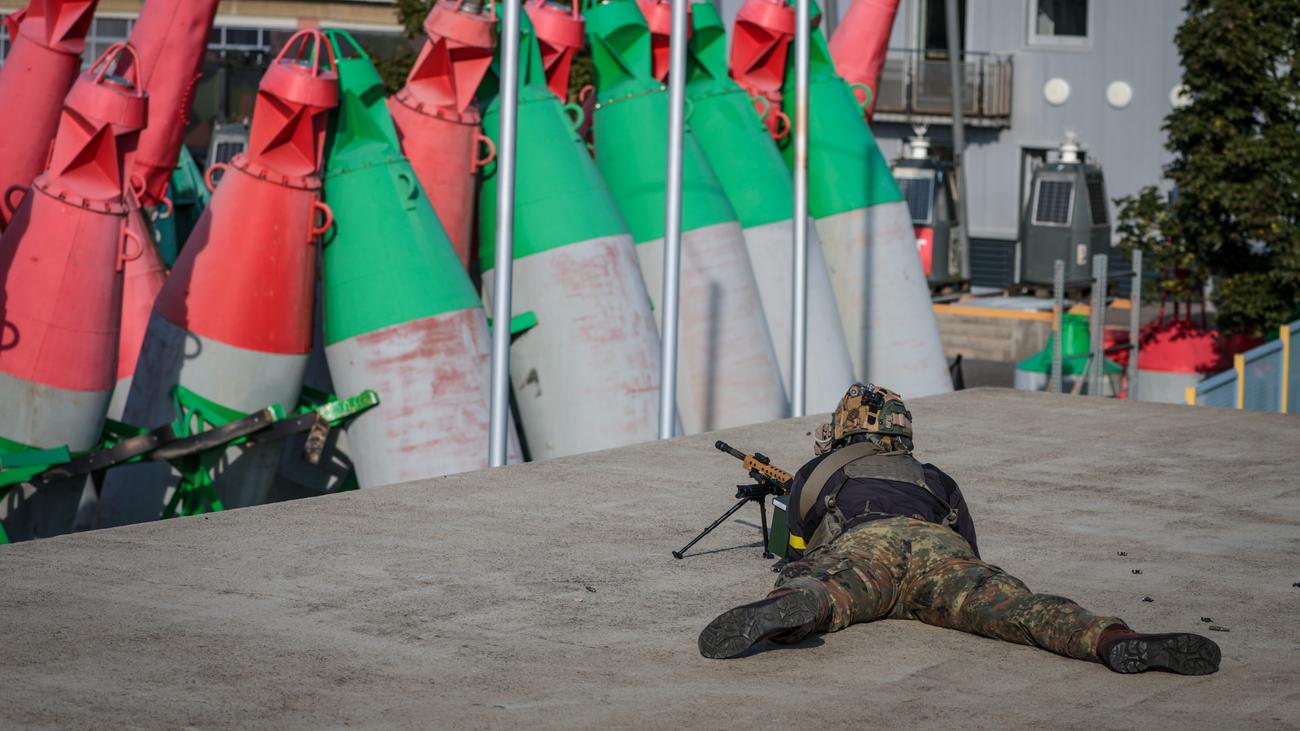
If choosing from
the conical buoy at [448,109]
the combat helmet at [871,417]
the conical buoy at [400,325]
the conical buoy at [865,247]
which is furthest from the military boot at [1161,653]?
the conical buoy at [865,247]

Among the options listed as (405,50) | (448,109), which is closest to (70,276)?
(448,109)

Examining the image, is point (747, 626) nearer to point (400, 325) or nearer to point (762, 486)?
point (762, 486)

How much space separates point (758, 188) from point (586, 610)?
29.0 feet

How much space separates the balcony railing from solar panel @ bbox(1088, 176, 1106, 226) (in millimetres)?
6729

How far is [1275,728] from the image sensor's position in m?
5.24

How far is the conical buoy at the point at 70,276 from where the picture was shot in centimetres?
1185

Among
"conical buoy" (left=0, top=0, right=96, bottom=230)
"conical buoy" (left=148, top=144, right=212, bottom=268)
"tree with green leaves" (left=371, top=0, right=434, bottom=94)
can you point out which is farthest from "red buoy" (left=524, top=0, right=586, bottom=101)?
"tree with green leaves" (left=371, top=0, right=434, bottom=94)

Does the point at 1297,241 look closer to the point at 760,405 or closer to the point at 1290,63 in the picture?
the point at 1290,63

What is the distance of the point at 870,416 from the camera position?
6953mm

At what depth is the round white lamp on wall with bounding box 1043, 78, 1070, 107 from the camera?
3494 cm

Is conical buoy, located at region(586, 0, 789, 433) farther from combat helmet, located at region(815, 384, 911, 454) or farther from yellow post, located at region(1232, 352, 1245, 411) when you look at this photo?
combat helmet, located at region(815, 384, 911, 454)

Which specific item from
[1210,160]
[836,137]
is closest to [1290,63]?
[1210,160]

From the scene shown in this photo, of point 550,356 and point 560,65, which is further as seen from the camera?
point 560,65

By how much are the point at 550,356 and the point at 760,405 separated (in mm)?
1786
